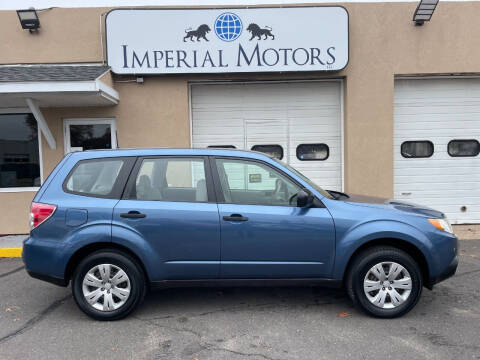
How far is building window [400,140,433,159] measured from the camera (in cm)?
822

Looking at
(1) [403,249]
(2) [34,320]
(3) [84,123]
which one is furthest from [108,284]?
(3) [84,123]

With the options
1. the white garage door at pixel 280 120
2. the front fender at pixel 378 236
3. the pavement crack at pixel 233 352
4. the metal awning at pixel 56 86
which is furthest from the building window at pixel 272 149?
the pavement crack at pixel 233 352

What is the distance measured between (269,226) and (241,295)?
4.17 ft

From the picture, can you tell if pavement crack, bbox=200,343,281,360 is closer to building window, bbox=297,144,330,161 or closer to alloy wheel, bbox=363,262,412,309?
alloy wheel, bbox=363,262,412,309

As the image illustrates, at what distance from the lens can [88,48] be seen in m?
7.84

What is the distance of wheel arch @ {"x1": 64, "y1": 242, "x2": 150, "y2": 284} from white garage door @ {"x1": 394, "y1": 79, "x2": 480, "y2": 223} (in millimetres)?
6060

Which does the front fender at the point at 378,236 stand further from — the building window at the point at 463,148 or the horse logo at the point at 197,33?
the horse logo at the point at 197,33

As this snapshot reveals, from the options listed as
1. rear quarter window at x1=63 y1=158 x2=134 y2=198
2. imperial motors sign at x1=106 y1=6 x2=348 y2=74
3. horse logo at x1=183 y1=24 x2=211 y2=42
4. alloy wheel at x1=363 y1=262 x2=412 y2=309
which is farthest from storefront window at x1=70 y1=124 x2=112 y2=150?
alloy wheel at x1=363 y1=262 x2=412 y2=309

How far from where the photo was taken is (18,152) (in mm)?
7930

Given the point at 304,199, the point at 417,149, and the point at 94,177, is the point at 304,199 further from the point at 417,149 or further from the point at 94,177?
the point at 417,149

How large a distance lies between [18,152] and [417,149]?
8208 millimetres

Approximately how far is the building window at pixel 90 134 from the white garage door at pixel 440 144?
588 centimetres

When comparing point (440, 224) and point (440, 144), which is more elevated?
point (440, 144)

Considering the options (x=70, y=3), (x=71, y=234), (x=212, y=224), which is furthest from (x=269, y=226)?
(x=70, y=3)
